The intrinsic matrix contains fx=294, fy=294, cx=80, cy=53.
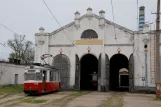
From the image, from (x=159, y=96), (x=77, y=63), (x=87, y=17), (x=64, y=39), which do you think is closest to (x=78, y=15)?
(x=87, y=17)

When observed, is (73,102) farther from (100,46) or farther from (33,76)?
(100,46)

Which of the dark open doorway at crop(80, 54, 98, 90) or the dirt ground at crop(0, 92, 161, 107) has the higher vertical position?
the dark open doorway at crop(80, 54, 98, 90)

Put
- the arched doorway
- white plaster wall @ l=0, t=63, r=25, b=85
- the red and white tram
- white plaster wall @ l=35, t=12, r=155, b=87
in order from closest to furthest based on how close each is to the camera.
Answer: the red and white tram, white plaster wall @ l=35, t=12, r=155, b=87, the arched doorway, white plaster wall @ l=0, t=63, r=25, b=85

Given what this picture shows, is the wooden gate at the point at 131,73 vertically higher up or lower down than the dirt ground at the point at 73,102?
higher up

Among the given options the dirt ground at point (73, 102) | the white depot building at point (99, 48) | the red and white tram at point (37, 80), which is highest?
the white depot building at point (99, 48)

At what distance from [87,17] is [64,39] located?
4.20 m

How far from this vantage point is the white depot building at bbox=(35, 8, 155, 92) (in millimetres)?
36000

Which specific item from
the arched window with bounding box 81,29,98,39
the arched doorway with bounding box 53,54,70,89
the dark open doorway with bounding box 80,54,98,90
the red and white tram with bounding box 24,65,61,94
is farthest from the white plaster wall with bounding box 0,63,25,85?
the arched window with bounding box 81,29,98,39

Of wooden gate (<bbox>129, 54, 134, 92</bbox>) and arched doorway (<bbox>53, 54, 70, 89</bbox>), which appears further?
arched doorway (<bbox>53, 54, 70, 89</bbox>)

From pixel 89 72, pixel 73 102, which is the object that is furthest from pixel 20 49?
pixel 73 102

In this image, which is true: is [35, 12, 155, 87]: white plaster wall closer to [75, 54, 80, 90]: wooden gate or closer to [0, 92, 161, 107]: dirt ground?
[75, 54, 80, 90]: wooden gate

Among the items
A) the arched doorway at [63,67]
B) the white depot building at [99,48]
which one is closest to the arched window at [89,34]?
the white depot building at [99,48]

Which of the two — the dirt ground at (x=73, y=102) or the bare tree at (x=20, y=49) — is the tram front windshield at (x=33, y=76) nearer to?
the dirt ground at (x=73, y=102)

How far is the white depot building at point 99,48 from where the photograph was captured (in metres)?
36.0
